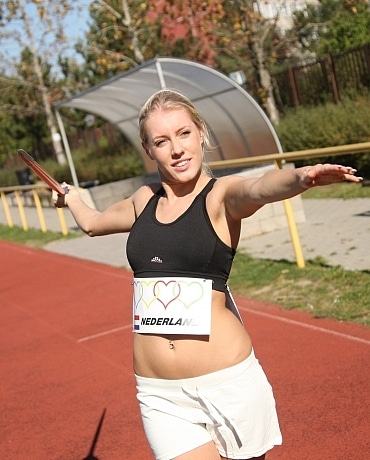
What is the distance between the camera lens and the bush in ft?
57.1

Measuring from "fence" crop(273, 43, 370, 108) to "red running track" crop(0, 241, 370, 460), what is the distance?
38.5ft

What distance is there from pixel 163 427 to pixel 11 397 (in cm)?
436

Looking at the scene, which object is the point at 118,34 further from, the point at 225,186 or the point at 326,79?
the point at 225,186

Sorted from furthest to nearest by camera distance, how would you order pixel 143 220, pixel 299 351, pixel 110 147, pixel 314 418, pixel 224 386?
pixel 110 147
pixel 299 351
pixel 314 418
pixel 143 220
pixel 224 386

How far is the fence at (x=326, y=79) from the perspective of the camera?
2048cm

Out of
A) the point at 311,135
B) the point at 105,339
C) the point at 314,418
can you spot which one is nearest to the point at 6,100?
the point at 311,135

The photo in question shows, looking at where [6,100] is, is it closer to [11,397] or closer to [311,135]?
[311,135]

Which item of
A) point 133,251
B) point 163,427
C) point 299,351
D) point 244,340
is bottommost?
point 299,351

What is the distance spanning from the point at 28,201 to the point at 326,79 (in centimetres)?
1162

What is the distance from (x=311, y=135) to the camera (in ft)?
63.8

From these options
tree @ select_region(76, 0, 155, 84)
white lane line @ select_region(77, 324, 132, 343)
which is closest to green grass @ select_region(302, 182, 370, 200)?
white lane line @ select_region(77, 324, 132, 343)

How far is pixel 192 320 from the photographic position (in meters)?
3.04

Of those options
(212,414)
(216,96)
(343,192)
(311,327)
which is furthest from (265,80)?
(212,414)

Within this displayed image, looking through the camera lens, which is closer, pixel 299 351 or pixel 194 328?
pixel 194 328
